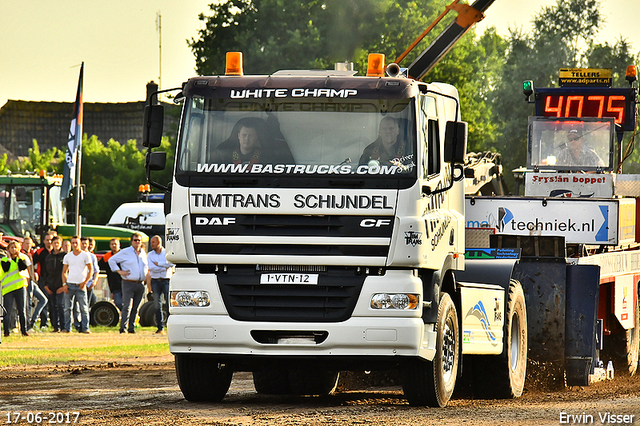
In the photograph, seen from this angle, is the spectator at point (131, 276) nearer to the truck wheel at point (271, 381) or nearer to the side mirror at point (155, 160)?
the truck wheel at point (271, 381)

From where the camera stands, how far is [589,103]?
66.4 feet

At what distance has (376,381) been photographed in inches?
550

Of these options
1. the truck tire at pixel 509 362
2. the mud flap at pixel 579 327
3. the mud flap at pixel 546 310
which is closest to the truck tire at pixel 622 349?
the mud flap at pixel 579 327

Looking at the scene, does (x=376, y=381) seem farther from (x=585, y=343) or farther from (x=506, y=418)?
(x=506, y=418)

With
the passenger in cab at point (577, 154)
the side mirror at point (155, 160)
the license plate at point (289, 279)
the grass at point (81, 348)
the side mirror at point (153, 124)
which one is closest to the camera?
the license plate at point (289, 279)

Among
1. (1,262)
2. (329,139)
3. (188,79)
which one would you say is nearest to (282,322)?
(329,139)

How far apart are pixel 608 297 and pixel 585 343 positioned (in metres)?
1.44

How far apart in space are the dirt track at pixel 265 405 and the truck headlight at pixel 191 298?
3.13ft

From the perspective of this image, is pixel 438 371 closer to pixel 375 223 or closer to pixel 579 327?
pixel 375 223

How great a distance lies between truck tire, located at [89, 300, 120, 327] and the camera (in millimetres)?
26469

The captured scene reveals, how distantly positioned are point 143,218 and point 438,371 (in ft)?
100

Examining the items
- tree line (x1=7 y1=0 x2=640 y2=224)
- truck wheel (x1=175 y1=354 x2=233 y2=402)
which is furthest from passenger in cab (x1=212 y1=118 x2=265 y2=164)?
tree line (x1=7 y1=0 x2=640 y2=224)

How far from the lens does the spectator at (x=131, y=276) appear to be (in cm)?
2352

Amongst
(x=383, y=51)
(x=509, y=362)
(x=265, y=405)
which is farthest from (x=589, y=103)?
(x=383, y=51)
